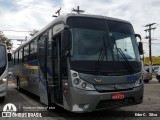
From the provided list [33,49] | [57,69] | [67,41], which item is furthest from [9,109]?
[67,41]

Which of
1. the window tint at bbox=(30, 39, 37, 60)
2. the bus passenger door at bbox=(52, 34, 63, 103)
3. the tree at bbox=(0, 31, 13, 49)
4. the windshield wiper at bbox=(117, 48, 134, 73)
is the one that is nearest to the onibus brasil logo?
the bus passenger door at bbox=(52, 34, 63, 103)

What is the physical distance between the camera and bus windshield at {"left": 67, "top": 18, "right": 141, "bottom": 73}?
7.17m

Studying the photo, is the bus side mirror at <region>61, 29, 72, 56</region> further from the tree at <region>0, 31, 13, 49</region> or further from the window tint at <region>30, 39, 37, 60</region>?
the tree at <region>0, 31, 13, 49</region>

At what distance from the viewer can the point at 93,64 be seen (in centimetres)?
717

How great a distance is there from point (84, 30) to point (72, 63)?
3.67 ft

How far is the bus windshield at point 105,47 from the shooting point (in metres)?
7.17

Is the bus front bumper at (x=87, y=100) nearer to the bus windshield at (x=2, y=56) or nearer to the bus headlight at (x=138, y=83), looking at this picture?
the bus headlight at (x=138, y=83)

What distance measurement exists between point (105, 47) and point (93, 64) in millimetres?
700

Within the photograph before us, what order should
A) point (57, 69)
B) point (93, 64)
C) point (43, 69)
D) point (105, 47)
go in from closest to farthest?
1. point (93, 64)
2. point (105, 47)
3. point (57, 69)
4. point (43, 69)

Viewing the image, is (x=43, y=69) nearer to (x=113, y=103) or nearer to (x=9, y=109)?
(x=9, y=109)

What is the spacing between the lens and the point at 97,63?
720cm

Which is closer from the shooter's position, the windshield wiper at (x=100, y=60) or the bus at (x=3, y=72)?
the windshield wiper at (x=100, y=60)

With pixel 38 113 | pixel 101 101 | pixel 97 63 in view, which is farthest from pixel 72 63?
pixel 38 113

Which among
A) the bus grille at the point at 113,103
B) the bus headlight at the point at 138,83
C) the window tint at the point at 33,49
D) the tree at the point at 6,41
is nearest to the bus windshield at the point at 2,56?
the window tint at the point at 33,49
